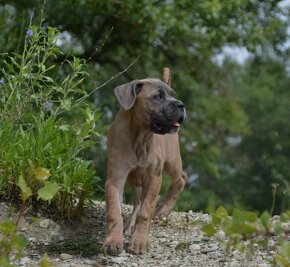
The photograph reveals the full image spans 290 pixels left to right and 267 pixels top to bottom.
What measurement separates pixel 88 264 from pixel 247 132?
13718 millimetres

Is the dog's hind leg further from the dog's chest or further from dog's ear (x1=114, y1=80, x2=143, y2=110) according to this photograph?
dog's ear (x1=114, y1=80, x2=143, y2=110)

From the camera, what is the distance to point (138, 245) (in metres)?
6.10

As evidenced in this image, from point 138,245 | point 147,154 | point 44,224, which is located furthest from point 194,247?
point 44,224

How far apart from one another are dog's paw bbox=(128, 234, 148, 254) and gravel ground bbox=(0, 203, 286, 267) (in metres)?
0.05

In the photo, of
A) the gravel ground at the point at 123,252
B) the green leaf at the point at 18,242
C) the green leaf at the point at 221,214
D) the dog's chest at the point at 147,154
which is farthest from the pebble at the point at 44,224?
the green leaf at the point at 221,214

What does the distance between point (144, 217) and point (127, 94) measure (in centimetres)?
105

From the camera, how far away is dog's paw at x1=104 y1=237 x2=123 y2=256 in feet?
19.3

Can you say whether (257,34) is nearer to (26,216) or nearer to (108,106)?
(108,106)

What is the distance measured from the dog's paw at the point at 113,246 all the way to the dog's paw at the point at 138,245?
16 cm

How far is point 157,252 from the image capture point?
6176 mm

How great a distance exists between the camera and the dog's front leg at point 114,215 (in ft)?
19.4

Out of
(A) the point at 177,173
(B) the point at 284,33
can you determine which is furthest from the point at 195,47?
(A) the point at 177,173

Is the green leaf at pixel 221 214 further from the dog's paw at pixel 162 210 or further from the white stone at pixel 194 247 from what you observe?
the dog's paw at pixel 162 210

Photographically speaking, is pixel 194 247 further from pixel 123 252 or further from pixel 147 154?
pixel 147 154
